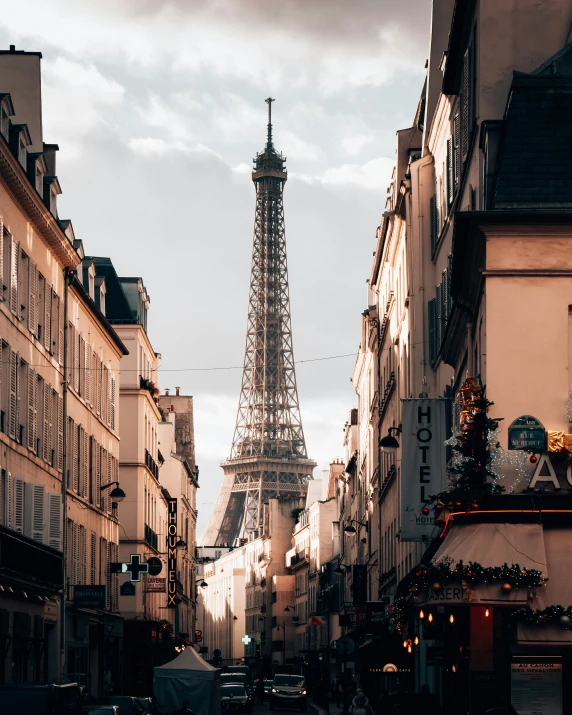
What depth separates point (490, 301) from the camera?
23.7 meters

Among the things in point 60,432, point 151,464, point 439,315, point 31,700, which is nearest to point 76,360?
point 60,432

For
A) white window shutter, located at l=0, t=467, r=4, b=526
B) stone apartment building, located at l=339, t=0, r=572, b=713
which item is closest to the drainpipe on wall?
white window shutter, located at l=0, t=467, r=4, b=526

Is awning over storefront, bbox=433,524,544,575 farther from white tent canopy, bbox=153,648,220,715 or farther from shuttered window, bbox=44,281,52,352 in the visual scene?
shuttered window, bbox=44,281,52,352

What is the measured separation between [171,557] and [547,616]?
65.5m

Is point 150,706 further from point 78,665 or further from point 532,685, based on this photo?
point 78,665

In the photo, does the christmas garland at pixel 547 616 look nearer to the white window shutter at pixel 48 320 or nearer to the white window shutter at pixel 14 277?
the white window shutter at pixel 14 277

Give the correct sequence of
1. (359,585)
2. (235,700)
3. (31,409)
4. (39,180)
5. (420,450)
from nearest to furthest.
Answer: (420,450) → (31,409) → (39,180) → (235,700) → (359,585)

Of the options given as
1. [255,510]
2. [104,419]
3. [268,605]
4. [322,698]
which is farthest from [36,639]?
[255,510]

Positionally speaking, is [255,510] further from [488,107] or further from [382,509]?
[488,107]

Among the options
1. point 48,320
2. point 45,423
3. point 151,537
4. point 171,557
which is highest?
point 48,320

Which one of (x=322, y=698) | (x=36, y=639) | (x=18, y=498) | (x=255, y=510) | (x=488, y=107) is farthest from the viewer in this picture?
(x=255, y=510)

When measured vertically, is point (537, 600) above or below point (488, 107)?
below

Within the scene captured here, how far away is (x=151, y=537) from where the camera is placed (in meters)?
78.7

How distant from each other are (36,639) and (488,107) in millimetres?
23165
